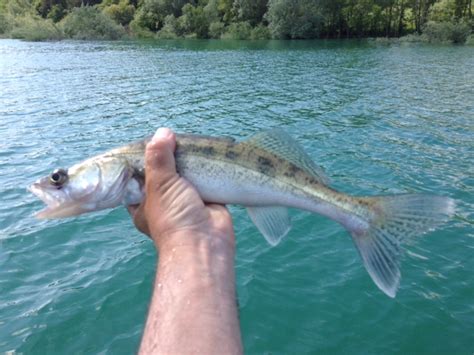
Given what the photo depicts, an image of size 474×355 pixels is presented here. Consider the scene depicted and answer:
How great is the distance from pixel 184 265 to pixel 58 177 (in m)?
1.85

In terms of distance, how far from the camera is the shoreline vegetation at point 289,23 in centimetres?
8206

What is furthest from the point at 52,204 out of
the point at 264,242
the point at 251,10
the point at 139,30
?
the point at 139,30

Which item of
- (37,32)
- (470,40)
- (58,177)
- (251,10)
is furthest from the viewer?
(251,10)

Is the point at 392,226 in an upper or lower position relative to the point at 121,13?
lower

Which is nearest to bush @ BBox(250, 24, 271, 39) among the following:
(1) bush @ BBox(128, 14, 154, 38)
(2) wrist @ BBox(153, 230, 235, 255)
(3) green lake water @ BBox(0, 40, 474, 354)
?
(1) bush @ BBox(128, 14, 154, 38)

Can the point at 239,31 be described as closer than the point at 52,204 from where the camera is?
No

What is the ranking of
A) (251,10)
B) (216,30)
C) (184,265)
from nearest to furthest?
(184,265) < (216,30) < (251,10)

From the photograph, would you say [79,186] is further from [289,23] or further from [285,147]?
[289,23]

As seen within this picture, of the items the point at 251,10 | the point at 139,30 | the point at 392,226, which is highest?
the point at 251,10

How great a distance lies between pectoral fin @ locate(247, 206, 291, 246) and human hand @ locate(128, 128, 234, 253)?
58 cm

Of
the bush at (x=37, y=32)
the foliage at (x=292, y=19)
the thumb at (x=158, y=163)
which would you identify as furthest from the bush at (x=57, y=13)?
the thumb at (x=158, y=163)

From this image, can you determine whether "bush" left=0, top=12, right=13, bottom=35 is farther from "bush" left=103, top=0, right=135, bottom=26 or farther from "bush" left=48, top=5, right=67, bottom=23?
"bush" left=48, top=5, right=67, bottom=23

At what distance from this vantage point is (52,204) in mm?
4512

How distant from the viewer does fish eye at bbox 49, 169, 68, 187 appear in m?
4.45
